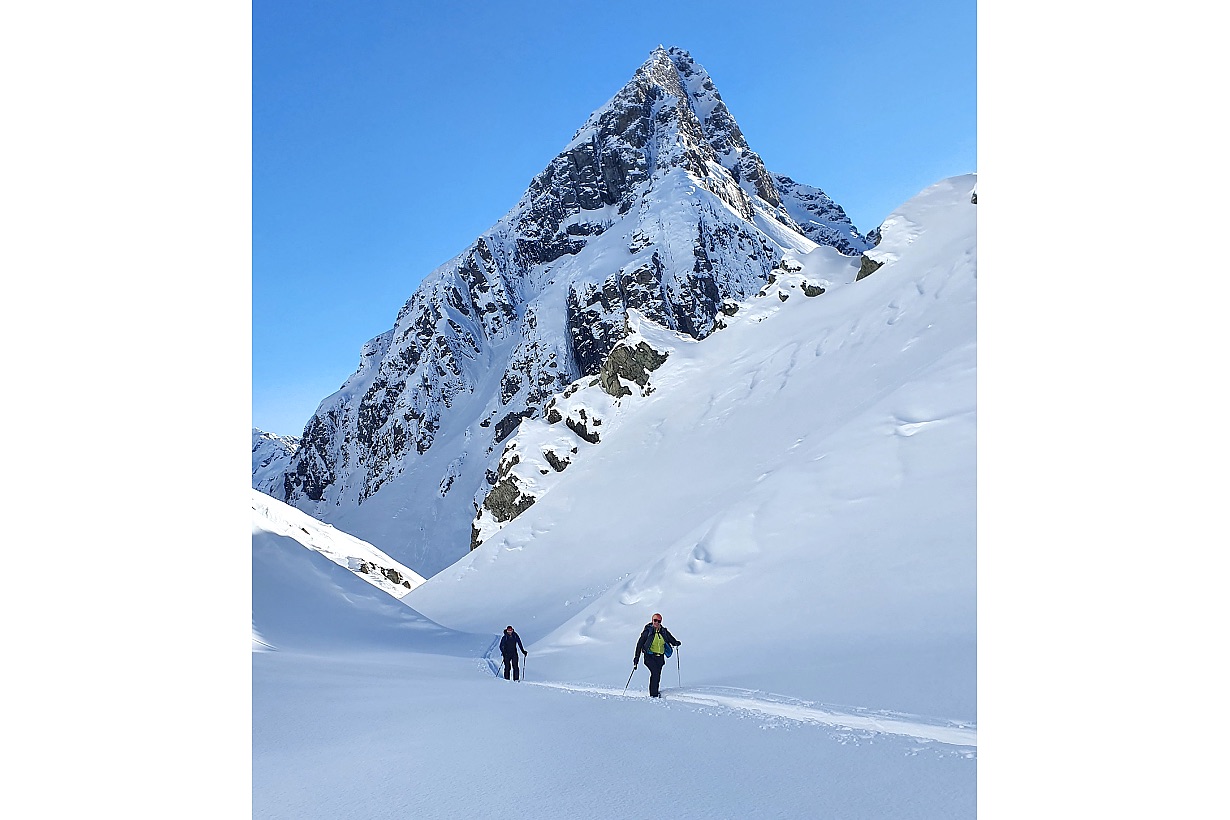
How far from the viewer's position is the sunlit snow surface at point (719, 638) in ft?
10.5

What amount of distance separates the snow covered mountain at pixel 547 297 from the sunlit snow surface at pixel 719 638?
51174mm

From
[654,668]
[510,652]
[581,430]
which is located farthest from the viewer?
[581,430]

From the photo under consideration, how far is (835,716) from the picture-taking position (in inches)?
193

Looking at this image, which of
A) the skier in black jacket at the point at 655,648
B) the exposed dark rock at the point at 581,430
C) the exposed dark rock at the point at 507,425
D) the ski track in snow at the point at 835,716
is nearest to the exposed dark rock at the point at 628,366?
the exposed dark rock at the point at 581,430

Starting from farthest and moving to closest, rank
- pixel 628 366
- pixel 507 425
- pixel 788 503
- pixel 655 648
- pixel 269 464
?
pixel 269 464
pixel 507 425
pixel 628 366
pixel 788 503
pixel 655 648

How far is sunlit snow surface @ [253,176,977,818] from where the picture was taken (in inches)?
126

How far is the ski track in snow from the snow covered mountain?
64282mm

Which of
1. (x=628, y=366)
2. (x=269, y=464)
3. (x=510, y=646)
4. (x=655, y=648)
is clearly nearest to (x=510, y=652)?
(x=510, y=646)

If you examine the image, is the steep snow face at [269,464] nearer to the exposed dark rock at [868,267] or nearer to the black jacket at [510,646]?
the exposed dark rock at [868,267]

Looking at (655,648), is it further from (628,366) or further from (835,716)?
(628,366)

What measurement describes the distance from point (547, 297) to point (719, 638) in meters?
90.7
